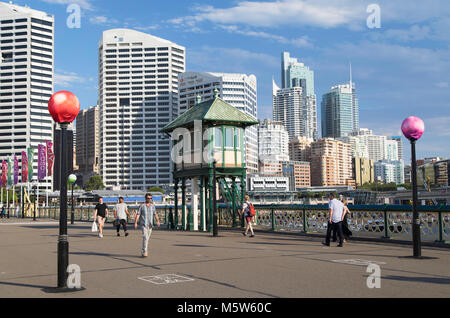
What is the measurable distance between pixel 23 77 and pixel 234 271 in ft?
627

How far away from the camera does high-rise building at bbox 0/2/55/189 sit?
591 ft

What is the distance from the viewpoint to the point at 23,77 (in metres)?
181

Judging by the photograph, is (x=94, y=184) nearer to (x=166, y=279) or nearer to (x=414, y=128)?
(x=414, y=128)

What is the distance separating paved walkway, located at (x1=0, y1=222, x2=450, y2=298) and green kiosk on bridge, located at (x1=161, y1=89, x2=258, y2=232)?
8.40 m

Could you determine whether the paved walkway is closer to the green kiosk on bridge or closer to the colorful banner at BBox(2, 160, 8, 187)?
the green kiosk on bridge

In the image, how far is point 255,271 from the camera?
406 inches

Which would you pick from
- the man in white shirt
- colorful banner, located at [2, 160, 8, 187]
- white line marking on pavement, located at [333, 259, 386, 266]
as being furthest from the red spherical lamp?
colorful banner, located at [2, 160, 8, 187]

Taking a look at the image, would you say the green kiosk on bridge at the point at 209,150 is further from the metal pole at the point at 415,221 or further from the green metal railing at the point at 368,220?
the metal pole at the point at 415,221

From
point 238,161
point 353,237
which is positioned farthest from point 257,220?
point 353,237

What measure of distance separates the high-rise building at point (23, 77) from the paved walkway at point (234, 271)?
179917 mm

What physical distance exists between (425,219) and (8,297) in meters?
13.2

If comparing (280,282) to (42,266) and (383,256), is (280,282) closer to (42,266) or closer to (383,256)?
(383,256)

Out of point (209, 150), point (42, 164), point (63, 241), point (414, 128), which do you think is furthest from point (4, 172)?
point (414, 128)
